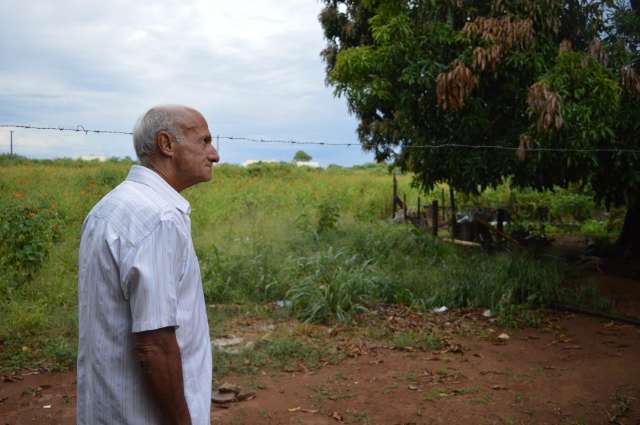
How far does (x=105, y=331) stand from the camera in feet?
5.38

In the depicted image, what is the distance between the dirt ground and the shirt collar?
279 cm

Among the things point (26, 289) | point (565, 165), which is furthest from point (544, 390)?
point (26, 289)

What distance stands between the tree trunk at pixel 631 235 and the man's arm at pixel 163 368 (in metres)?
9.95

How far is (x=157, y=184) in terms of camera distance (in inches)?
67.7

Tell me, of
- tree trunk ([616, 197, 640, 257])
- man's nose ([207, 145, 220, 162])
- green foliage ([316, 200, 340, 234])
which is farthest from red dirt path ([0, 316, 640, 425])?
green foliage ([316, 200, 340, 234])

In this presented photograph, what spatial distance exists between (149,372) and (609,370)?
481 centimetres

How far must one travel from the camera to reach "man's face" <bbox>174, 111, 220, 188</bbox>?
1.79m

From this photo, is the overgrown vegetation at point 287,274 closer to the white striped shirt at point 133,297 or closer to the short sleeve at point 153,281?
the white striped shirt at point 133,297

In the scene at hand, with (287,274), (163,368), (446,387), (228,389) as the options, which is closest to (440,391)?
(446,387)

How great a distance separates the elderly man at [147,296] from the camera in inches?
61.2

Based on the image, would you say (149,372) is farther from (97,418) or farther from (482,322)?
(482,322)

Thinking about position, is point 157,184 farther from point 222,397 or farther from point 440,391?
point 440,391

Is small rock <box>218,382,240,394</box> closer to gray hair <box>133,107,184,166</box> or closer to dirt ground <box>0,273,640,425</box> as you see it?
dirt ground <box>0,273,640,425</box>

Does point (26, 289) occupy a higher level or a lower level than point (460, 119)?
lower
